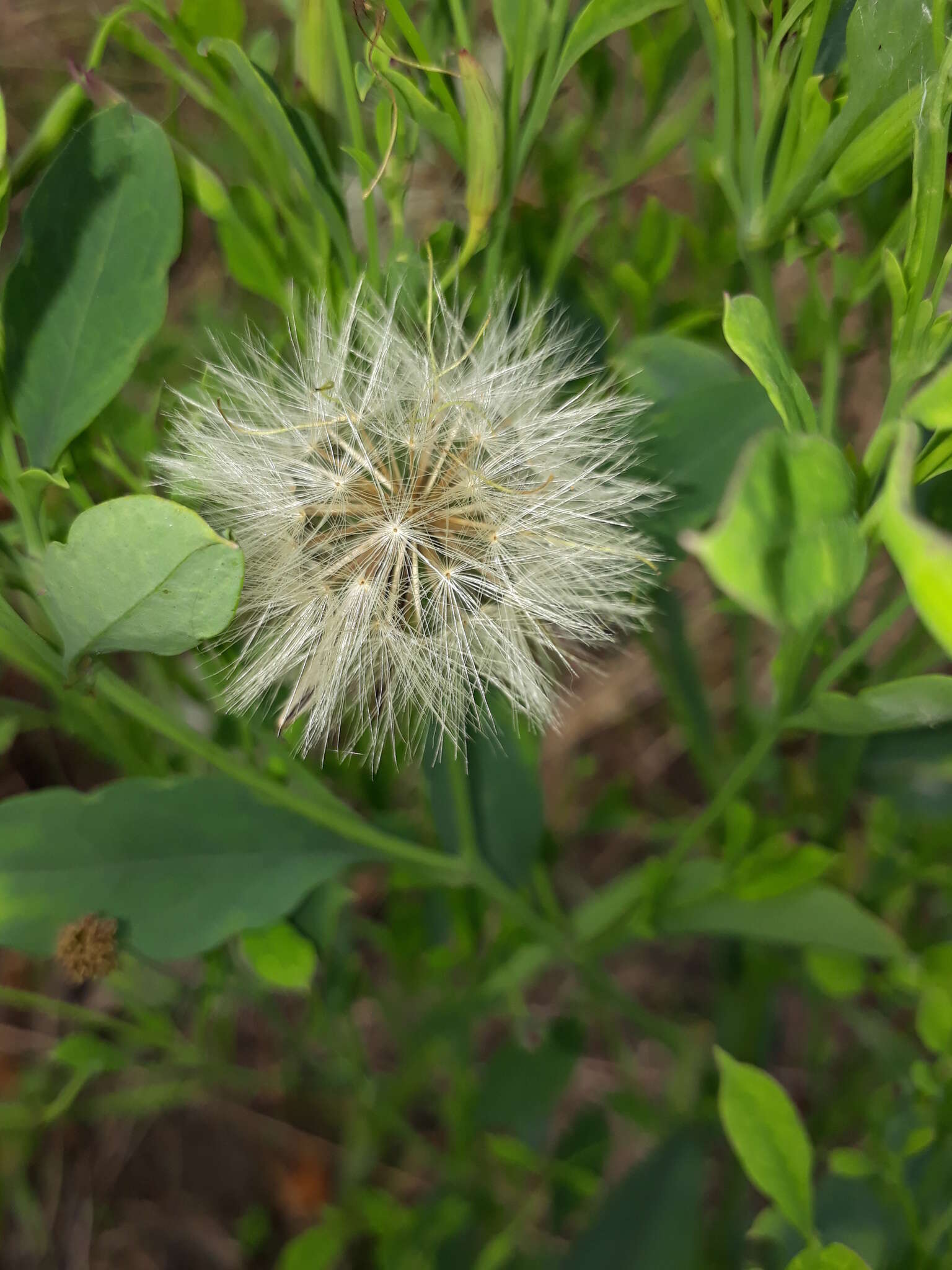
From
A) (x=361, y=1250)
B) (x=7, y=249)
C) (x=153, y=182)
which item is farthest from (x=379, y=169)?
(x=361, y=1250)

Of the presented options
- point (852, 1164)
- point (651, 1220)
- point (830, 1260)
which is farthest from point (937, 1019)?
point (651, 1220)

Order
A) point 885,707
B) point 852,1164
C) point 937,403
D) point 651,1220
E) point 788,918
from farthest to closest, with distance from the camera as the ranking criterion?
point 651,1220, point 788,918, point 852,1164, point 885,707, point 937,403

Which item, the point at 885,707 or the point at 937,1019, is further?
the point at 937,1019

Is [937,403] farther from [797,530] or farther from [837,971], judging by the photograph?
[837,971]


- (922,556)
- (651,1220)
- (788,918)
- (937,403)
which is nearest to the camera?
(922,556)

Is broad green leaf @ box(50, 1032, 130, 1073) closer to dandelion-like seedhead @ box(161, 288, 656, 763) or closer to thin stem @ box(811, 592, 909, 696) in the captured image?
dandelion-like seedhead @ box(161, 288, 656, 763)

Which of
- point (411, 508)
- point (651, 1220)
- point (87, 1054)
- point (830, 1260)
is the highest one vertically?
point (411, 508)
